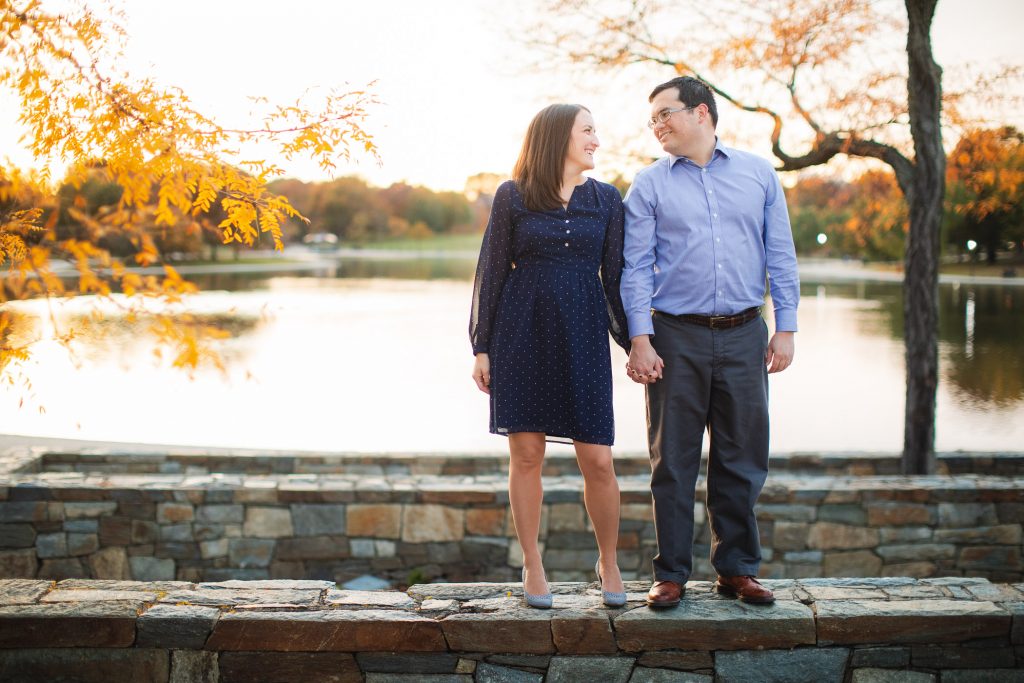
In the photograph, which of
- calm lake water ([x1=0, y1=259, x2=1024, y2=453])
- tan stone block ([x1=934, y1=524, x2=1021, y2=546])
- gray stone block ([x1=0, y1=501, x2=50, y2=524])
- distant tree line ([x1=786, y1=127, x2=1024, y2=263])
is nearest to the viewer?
gray stone block ([x1=0, y1=501, x2=50, y2=524])

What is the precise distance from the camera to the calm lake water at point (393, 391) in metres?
9.05

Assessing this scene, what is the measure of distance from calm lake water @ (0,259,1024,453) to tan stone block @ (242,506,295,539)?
697 millimetres

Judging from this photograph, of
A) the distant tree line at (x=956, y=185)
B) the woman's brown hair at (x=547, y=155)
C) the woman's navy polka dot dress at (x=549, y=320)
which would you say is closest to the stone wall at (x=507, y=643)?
the woman's navy polka dot dress at (x=549, y=320)

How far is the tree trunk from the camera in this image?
620cm

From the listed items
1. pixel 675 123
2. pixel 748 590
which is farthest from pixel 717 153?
pixel 748 590

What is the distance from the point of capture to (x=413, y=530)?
4.92 meters

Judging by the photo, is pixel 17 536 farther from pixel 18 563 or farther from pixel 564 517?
pixel 564 517

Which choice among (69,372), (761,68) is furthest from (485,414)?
(69,372)

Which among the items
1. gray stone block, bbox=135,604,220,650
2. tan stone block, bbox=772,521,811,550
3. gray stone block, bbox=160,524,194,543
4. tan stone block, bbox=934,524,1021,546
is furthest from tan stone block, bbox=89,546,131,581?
tan stone block, bbox=934,524,1021,546

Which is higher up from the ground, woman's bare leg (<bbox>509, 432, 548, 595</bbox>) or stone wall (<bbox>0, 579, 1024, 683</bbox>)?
woman's bare leg (<bbox>509, 432, 548, 595</bbox>)

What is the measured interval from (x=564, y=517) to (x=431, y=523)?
0.72 metres

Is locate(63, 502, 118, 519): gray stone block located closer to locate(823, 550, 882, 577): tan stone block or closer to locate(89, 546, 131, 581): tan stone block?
locate(89, 546, 131, 581): tan stone block

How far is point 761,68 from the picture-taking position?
7.03 m

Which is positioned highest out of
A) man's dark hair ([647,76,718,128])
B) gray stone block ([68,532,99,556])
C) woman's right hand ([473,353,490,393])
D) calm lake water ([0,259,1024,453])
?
man's dark hair ([647,76,718,128])
